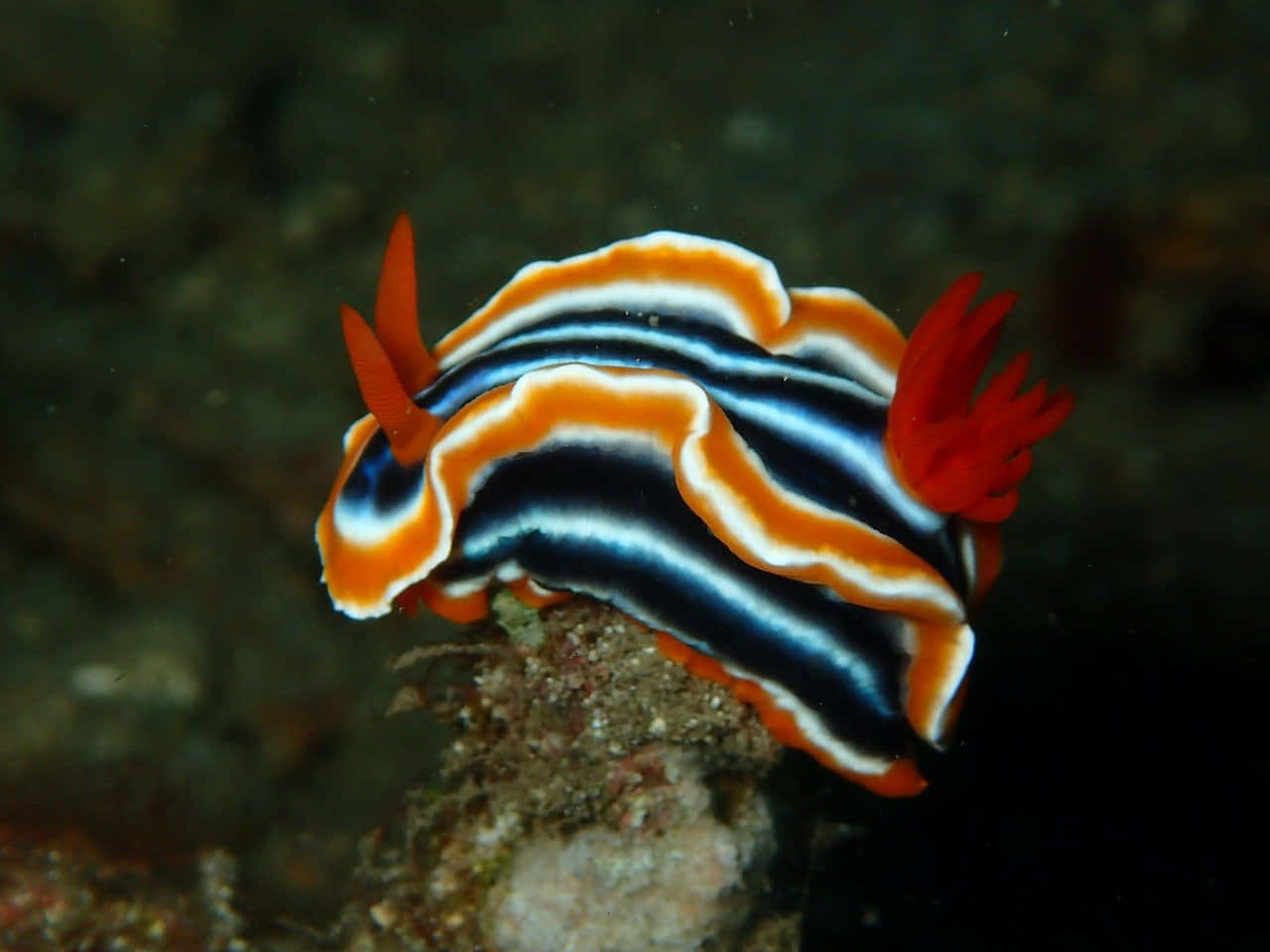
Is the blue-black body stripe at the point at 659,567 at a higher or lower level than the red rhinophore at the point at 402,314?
lower

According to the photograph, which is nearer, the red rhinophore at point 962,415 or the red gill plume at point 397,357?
the red rhinophore at point 962,415

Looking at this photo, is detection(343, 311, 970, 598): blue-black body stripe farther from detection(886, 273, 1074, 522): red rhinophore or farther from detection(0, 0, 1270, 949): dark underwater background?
detection(0, 0, 1270, 949): dark underwater background

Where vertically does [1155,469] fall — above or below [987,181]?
below

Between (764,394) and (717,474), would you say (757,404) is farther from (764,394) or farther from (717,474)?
(717,474)

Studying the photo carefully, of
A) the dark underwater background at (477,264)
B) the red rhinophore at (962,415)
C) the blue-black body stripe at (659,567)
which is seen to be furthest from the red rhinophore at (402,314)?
the red rhinophore at (962,415)

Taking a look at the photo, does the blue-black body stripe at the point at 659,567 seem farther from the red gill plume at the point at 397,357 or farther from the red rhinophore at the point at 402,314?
the red rhinophore at the point at 402,314

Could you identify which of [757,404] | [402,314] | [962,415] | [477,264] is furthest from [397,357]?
[962,415]

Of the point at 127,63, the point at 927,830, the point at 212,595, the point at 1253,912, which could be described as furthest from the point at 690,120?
the point at 1253,912

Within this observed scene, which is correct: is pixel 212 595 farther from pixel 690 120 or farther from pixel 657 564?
pixel 690 120

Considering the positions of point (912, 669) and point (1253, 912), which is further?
point (1253, 912)
